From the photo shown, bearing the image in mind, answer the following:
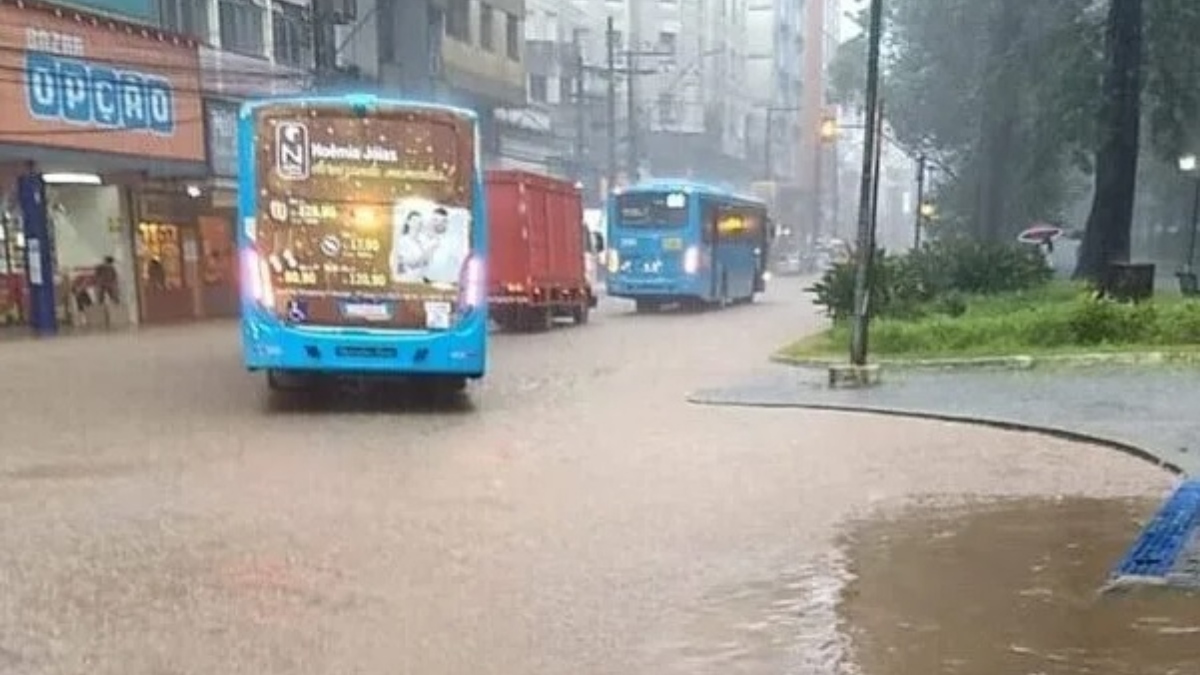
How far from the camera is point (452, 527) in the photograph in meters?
9.18

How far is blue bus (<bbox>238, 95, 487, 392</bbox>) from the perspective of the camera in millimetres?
15023

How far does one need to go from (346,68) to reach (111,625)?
33368 mm

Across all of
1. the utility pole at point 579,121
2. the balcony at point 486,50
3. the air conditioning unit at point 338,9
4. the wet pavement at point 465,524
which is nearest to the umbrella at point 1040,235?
the balcony at point 486,50

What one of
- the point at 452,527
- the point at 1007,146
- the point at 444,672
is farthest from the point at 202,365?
the point at 1007,146

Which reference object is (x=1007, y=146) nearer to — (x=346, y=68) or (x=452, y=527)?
(x=346, y=68)

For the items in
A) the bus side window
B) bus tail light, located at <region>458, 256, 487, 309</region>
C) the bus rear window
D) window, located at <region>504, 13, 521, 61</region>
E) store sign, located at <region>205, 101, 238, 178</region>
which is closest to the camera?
bus tail light, located at <region>458, 256, 487, 309</region>

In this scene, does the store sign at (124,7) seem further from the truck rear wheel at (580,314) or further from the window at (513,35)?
the window at (513,35)

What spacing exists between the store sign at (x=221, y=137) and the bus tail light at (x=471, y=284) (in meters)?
19.0

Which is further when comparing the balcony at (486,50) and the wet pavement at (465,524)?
the balcony at (486,50)

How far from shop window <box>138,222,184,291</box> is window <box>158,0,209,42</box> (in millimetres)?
4657

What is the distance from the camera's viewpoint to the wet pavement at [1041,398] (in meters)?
12.9

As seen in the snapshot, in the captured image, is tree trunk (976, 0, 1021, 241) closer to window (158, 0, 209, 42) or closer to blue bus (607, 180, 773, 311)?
blue bus (607, 180, 773, 311)

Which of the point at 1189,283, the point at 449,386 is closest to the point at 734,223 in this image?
the point at 1189,283

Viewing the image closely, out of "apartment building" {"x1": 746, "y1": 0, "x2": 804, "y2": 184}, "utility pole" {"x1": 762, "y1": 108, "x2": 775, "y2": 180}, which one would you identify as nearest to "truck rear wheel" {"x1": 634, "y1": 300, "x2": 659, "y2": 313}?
"utility pole" {"x1": 762, "y1": 108, "x2": 775, "y2": 180}
